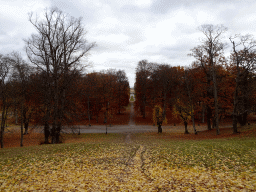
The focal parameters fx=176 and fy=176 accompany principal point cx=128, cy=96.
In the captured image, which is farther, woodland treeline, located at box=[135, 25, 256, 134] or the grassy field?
woodland treeline, located at box=[135, 25, 256, 134]

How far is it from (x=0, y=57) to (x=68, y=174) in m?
15.7

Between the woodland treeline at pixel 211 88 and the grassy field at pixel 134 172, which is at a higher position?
the woodland treeline at pixel 211 88

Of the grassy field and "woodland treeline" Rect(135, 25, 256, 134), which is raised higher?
"woodland treeline" Rect(135, 25, 256, 134)

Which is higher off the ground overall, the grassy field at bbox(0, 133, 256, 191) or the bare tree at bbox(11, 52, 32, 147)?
the bare tree at bbox(11, 52, 32, 147)

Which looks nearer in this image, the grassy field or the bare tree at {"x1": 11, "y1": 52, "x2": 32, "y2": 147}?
the grassy field

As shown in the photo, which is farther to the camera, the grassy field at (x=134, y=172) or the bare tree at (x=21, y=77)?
the bare tree at (x=21, y=77)

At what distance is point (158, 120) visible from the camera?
29.4 m

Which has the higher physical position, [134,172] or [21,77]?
[21,77]

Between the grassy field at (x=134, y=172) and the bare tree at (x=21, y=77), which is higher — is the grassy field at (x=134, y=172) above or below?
below

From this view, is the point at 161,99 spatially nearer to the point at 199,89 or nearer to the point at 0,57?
the point at 199,89

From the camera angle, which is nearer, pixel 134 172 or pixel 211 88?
pixel 134 172

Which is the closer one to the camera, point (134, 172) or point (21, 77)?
point (134, 172)

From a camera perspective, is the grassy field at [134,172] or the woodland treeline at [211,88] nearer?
the grassy field at [134,172]

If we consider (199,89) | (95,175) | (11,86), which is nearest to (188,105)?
Result: (199,89)
